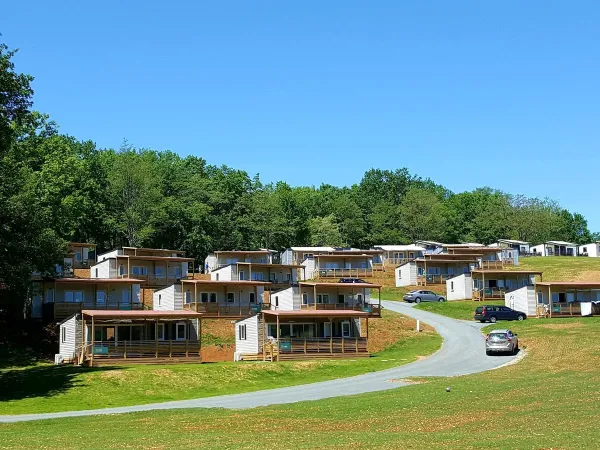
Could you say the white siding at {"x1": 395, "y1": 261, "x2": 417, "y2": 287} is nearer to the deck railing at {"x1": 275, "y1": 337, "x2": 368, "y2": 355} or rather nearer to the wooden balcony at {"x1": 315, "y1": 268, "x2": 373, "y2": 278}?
the wooden balcony at {"x1": 315, "y1": 268, "x2": 373, "y2": 278}

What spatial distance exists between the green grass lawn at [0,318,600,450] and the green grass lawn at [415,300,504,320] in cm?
3242

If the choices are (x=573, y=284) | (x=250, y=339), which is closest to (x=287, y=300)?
(x=250, y=339)

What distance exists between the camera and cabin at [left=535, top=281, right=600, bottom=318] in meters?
67.9

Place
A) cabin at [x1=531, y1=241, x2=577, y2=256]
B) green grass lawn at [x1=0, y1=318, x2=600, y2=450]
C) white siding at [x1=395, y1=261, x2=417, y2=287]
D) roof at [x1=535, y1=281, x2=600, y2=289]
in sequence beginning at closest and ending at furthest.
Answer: green grass lawn at [x1=0, y1=318, x2=600, y2=450]
roof at [x1=535, y1=281, x2=600, y2=289]
white siding at [x1=395, y1=261, x2=417, y2=287]
cabin at [x1=531, y1=241, x2=577, y2=256]

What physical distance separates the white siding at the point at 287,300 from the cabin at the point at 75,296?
1259cm

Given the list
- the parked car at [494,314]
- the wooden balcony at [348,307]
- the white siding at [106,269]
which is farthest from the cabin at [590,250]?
the white siding at [106,269]

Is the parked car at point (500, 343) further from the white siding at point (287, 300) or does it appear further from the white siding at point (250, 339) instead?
the white siding at point (287, 300)

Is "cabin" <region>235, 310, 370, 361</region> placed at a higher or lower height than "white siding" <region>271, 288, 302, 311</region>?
lower

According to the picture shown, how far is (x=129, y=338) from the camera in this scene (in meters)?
54.0

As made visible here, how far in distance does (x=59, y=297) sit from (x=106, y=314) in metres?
13.7

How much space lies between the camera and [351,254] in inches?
3755

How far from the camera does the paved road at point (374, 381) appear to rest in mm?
32844

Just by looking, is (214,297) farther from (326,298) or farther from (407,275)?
(407,275)

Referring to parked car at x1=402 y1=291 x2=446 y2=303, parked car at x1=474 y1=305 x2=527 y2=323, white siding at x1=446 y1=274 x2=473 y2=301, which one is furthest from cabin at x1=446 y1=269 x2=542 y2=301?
parked car at x1=474 y1=305 x2=527 y2=323
